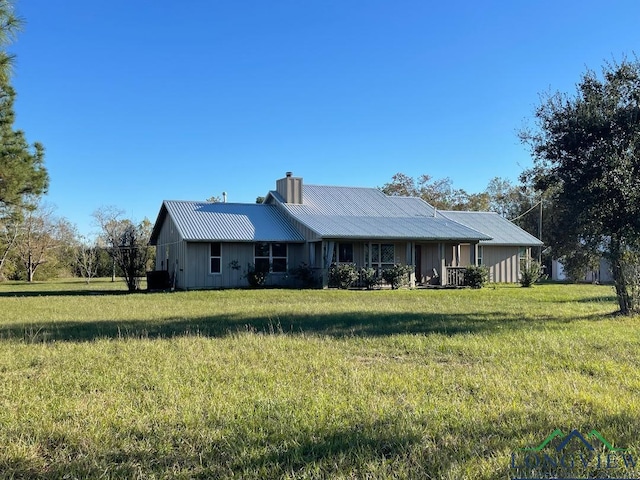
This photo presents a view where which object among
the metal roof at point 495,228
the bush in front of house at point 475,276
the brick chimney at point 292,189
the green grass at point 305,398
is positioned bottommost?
the green grass at point 305,398

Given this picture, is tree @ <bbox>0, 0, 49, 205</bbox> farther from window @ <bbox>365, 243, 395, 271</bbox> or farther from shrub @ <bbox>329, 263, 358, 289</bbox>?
window @ <bbox>365, 243, 395, 271</bbox>

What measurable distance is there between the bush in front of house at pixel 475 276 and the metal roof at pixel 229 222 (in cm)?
826

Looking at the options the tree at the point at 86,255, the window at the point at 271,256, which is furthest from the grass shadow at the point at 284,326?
the tree at the point at 86,255

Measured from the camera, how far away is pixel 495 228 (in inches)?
1293

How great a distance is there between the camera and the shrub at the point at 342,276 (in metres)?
24.1

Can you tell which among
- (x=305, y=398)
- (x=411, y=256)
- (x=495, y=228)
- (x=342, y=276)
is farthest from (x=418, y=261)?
(x=305, y=398)

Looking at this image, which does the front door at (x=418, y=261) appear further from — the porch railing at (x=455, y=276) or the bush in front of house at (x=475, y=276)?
the bush in front of house at (x=475, y=276)

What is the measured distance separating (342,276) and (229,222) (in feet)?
20.8

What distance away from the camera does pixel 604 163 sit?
11.5 m

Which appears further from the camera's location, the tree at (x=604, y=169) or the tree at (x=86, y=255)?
the tree at (x=86, y=255)

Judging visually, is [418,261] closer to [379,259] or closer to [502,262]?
[379,259]

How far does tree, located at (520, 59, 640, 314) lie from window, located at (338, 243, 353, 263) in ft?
45.3

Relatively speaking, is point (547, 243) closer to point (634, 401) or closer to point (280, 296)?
point (280, 296)

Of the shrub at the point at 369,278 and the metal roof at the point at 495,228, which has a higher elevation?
the metal roof at the point at 495,228
